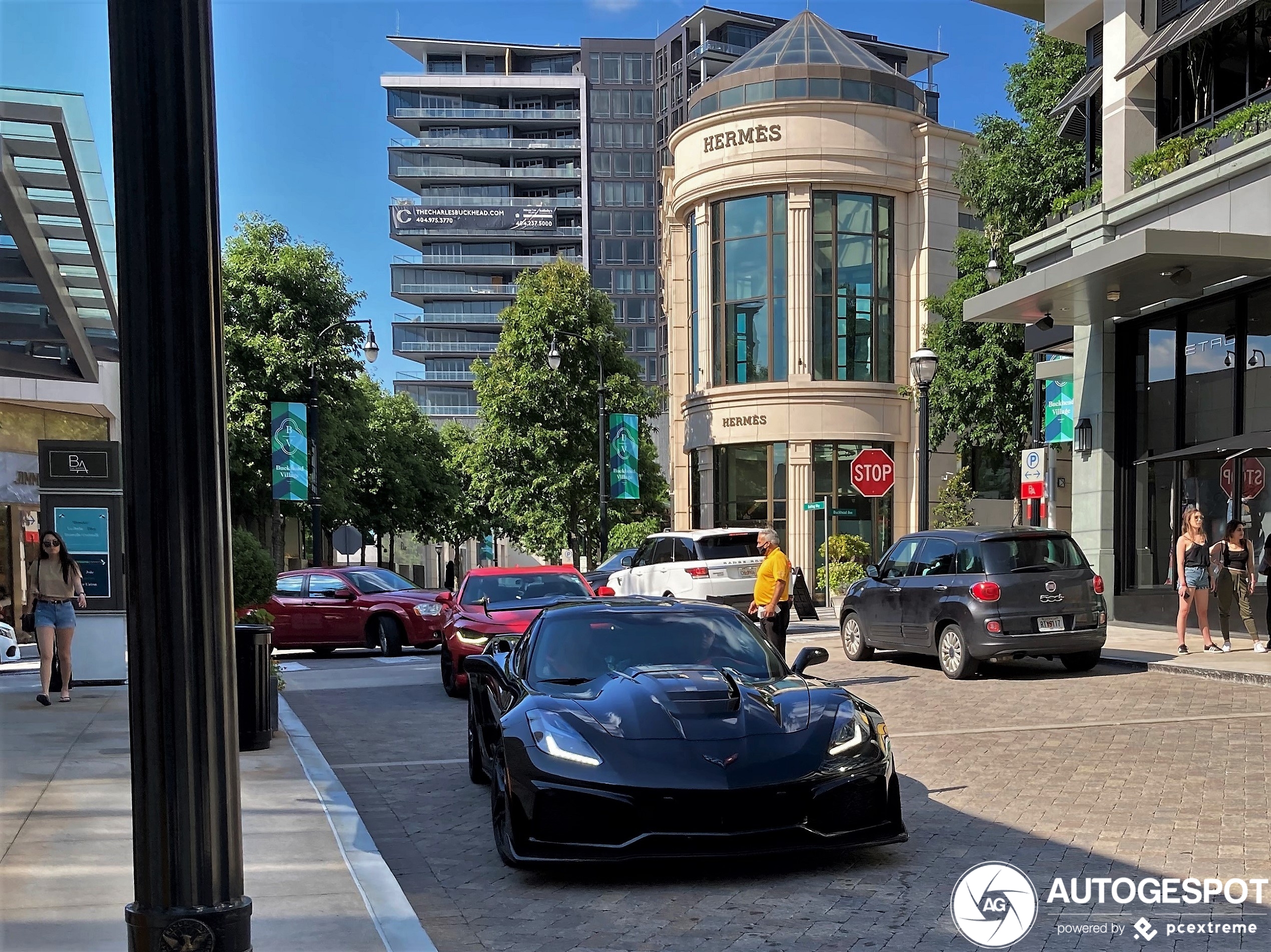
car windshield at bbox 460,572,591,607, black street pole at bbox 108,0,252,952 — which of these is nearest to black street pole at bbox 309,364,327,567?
car windshield at bbox 460,572,591,607

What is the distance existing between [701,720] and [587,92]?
98.6 metres

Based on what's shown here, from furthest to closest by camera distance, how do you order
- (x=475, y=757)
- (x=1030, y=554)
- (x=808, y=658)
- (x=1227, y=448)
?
(x=1227, y=448)
(x=1030, y=554)
(x=475, y=757)
(x=808, y=658)

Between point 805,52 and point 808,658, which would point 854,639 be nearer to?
point 808,658

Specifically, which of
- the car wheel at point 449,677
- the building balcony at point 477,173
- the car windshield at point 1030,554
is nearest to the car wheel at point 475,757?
the car wheel at point 449,677

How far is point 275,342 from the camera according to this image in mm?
35438

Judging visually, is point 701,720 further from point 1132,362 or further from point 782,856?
point 1132,362

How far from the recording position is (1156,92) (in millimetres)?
21719

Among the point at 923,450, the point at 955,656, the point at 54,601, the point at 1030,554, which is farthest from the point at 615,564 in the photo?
the point at 54,601

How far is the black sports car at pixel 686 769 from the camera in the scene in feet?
19.1

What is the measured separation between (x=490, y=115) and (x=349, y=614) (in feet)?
290

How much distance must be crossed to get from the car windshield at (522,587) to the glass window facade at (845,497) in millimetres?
25139

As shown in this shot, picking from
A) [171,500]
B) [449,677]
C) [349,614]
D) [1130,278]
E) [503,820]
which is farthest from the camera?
[349,614]

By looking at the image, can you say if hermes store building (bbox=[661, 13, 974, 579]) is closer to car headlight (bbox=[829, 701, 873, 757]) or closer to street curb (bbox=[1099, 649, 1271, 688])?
street curb (bbox=[1099, 649, 1271, 688])

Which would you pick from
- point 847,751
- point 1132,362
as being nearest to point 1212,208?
point 1132,362
